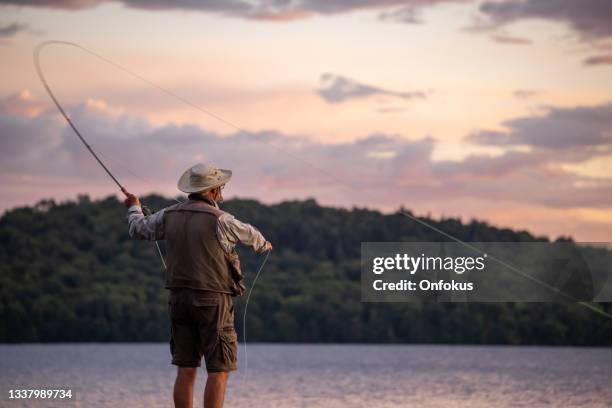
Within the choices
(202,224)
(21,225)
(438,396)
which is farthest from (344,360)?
(202,224)

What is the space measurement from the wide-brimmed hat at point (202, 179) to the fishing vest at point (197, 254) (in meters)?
0.15

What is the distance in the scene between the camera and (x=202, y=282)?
22.3 ft

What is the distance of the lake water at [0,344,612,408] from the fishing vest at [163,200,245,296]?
676 inches

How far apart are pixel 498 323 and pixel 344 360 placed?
68.7 ft

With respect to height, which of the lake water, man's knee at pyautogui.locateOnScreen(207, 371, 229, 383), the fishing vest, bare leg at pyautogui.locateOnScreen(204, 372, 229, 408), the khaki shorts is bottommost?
the lake water

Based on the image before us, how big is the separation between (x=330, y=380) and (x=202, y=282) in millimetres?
46452

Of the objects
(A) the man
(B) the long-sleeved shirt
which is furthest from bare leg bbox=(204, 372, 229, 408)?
(B) the long-sleeved shirt

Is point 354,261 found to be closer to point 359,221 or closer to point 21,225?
point 359,221

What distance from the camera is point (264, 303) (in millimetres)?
87812

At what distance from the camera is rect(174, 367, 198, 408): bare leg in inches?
270

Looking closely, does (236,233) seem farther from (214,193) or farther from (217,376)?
(217,376)

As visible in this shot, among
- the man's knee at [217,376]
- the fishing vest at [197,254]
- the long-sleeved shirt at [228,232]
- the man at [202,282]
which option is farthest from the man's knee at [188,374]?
the long-sleeved shirt at [228,232]

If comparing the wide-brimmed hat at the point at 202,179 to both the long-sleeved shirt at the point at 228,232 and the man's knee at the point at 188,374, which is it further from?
the man's knee at the point at 188,374

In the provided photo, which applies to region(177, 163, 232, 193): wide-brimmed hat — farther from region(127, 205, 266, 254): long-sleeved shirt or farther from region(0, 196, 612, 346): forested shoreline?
region(0, 196, 612, 346): forested shoreline
